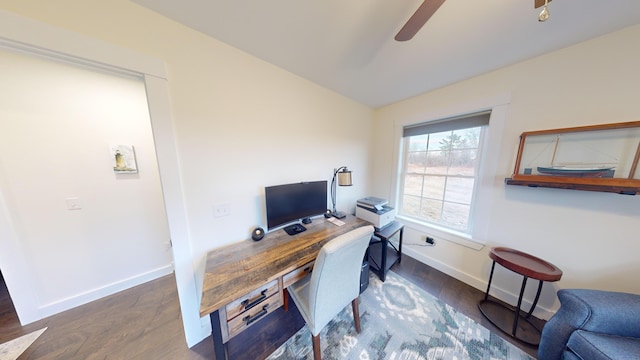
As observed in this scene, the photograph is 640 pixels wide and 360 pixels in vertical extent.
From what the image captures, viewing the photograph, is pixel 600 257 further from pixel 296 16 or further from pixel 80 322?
pixel 80 322

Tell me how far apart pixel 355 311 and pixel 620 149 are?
229 cm

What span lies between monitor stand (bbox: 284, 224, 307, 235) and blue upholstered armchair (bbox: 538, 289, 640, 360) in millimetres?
1854

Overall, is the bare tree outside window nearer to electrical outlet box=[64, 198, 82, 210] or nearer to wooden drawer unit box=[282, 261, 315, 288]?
wooden drawer unit box=[282, 261, 315, 288]

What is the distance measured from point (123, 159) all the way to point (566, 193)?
4187mm

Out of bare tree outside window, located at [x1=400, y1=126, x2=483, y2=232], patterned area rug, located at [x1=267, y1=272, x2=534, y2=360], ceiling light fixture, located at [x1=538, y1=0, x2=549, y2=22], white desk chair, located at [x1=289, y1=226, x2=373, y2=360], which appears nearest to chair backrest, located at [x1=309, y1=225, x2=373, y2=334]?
white desk chair, located at [x1=289, y1=226, x2=373, y2=360]

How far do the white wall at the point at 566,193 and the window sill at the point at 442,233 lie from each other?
0.40ft

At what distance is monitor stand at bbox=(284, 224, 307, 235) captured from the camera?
1658 mm

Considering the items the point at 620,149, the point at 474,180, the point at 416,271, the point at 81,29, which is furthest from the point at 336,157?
the point at 620,149

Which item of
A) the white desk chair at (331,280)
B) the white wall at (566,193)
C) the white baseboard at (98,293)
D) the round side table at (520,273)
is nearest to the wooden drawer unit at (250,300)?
the white desk chair at (331,280)

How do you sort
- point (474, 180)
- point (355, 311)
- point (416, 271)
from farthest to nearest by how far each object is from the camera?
point (416, 271) < point (474, 180) < point (355, 311)

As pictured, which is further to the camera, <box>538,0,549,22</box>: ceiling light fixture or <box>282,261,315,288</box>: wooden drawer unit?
<box>282,261,315,288</box>: wooden drawer unit

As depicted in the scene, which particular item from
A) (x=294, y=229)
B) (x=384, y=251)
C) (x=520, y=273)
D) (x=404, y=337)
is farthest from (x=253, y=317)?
(x=520, y=273)

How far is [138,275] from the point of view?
1928 mm

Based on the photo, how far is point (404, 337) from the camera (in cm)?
137
